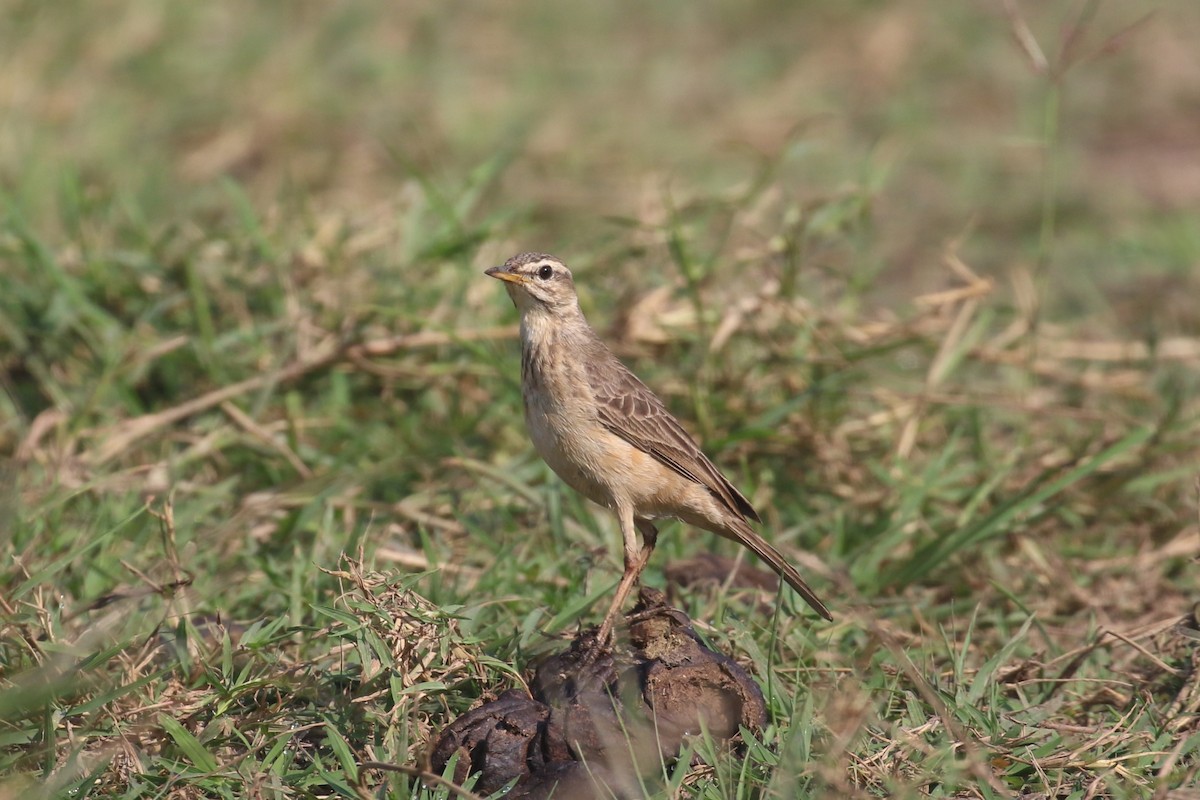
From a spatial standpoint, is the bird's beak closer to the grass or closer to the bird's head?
the bird's head

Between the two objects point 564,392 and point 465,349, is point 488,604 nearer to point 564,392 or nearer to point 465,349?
point 564,392

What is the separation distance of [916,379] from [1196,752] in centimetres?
290

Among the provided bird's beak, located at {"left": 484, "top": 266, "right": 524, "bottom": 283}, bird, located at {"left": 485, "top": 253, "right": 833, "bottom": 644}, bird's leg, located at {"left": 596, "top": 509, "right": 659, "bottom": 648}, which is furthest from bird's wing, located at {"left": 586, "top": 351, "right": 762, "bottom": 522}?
bird's beak, located at {"left": 484, "top": 266, "right": 524, "bottom": 283}

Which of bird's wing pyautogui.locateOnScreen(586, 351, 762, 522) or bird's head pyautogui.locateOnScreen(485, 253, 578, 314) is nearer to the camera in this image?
bird's wing pyautogui.locateOnScreen(586, 351, 762, 522)

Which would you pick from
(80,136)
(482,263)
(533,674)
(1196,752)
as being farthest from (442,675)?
(80,136)

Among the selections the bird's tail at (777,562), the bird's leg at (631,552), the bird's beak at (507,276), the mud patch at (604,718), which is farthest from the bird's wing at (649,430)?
the mud patch at (604,718)

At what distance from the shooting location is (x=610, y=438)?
493 centimetres

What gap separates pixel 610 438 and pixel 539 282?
0.72m

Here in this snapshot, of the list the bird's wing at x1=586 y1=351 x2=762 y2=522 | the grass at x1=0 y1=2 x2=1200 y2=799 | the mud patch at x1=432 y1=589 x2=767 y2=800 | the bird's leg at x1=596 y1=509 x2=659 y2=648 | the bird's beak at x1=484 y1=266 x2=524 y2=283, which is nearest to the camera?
the mud patch at x1=432 y1=589 x2=767 y2=800

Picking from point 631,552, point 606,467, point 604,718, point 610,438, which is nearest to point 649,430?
point 610,438

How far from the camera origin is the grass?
418cm

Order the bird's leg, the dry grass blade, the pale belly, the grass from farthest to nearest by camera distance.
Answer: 1. the dry grass blade
2. the pale belly
3. the bird's leg
4. the grass

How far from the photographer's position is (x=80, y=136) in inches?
348

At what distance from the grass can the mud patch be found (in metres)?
0.12
